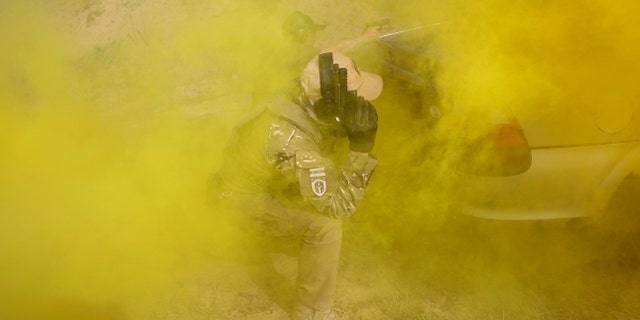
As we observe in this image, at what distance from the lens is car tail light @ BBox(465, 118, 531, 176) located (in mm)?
2764

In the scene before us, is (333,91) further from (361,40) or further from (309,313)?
(361,40)

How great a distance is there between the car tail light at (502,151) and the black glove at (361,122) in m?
0.82

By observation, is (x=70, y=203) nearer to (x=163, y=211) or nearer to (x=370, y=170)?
(x=163, y=211)

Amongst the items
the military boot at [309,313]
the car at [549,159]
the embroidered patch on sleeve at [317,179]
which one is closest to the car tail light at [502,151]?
the car at [549,159]

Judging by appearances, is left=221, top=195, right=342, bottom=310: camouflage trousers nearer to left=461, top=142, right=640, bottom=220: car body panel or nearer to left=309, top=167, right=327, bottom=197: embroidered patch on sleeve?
left=309, top=167, right=327, bottom=197: embroidered patch on sleeve

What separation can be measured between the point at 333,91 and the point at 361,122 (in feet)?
0.66

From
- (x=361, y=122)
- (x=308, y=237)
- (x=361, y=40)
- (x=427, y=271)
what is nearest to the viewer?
(x=361, y=122)

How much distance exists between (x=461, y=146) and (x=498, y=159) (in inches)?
10.3

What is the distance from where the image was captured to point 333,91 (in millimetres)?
2363

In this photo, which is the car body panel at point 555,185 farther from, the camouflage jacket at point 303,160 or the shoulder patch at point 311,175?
the shoulder patch at point 311,175

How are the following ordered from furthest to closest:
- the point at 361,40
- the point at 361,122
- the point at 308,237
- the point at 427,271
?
the point at 361,40 < the point at 427,271 < the point at 308,237 < the point at 361,122

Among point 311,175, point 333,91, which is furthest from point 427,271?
point 333,91

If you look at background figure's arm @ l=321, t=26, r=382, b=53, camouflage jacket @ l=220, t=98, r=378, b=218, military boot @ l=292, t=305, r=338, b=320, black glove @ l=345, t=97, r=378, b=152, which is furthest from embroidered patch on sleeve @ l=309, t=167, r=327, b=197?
background figure's arm @ l=321, t=26, r=382, b=53

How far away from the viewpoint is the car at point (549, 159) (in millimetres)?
2775
